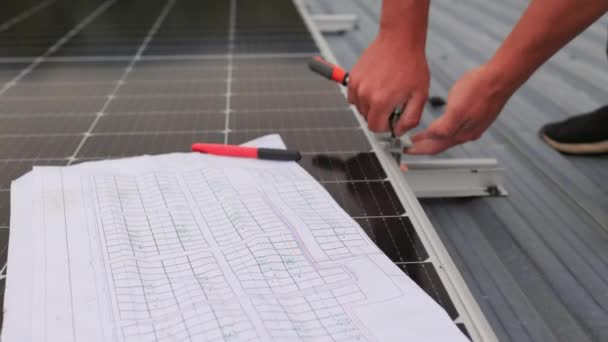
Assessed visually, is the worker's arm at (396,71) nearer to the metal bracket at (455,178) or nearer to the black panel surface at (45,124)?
the metal bracket at (455,178)

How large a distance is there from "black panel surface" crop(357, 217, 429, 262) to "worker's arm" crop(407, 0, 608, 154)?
311 millimetres

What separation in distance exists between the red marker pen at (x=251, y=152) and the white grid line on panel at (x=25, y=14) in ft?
5.46

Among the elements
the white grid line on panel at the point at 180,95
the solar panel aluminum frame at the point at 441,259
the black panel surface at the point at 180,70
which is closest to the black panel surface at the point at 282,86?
the white grid line on panel at the point at 180,95

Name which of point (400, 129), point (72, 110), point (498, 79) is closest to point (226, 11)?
point (72, 110)

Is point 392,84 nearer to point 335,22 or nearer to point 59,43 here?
point 59,43

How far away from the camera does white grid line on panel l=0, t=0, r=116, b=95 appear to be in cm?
152

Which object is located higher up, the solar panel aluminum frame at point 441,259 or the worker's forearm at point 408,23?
the worker's forearm at point 408,23

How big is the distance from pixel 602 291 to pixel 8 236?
1505 mm

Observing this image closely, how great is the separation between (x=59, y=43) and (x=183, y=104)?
888mm

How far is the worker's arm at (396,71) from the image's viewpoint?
109cm

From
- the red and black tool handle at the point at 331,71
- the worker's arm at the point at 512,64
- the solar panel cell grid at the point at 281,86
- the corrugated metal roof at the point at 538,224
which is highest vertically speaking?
the worker's arm at the point at 512,64

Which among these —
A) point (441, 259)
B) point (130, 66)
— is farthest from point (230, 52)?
point (441, 259)

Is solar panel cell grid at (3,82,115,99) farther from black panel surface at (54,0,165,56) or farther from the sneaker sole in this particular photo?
the sneaker sole

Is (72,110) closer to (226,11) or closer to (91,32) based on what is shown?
(91,32)
